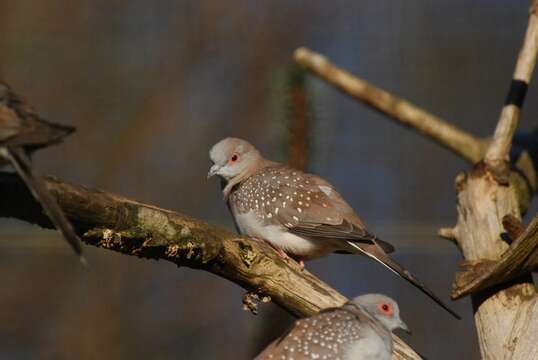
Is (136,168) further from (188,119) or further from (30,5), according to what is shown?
(30,5)

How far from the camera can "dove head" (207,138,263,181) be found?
4.81 metres

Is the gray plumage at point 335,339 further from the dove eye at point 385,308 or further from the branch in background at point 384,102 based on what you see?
the branch in background at point 384,102

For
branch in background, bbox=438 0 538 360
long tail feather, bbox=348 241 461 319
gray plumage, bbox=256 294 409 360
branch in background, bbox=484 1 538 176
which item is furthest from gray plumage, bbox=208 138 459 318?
branch in background, bbox=484 1 538 176

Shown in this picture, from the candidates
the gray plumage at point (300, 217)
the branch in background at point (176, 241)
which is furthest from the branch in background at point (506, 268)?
the branch in background at point (176, 241)

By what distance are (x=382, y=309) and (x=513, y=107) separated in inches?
74.7

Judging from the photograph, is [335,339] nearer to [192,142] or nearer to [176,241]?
[176,241]

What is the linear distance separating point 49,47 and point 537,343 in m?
5.62

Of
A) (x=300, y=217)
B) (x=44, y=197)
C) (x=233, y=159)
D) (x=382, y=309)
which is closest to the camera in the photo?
(x=44, y=197)

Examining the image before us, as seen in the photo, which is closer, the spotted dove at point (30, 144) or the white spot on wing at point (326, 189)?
the spotted dove at point (30, 144)

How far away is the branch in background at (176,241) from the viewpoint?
3.31 meters

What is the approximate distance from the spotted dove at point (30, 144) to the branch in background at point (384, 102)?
2887mm

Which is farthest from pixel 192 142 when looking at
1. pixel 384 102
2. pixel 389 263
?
pixel 389 263

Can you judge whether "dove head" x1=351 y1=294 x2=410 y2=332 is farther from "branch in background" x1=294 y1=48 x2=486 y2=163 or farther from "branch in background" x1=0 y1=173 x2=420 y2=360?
"branch in background" x1=294 y1=48 x2=486 y2=163

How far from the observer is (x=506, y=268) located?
414cm
